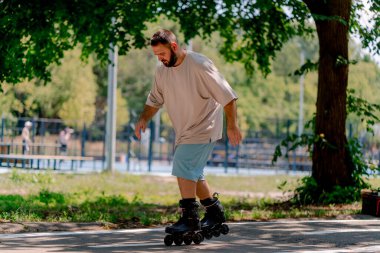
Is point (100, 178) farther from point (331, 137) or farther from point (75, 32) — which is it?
point (331, 137)

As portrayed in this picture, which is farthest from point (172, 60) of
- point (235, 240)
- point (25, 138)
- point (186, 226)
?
point (25, 138)

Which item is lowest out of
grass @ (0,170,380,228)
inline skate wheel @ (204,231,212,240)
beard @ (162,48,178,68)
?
grass @ (0,170,380,228)

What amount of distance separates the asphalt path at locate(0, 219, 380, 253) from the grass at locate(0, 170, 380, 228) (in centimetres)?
96

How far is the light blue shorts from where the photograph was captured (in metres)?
6.48

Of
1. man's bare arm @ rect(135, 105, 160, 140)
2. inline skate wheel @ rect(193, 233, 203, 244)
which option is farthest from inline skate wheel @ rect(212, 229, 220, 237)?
man's bare arm @ rect(135, 105, 160, 140)

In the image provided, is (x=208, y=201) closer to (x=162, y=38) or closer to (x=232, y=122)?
(x=232, y=122)

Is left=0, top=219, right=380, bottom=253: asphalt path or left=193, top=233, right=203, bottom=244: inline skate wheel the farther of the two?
left=193, top=233, right=203, bottom=244: inline skate wheel

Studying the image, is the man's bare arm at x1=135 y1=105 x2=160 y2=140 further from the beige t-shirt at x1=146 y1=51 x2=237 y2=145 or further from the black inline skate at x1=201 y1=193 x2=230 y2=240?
the black inline skate at x1=201 y1=193 x2=230 y2=240

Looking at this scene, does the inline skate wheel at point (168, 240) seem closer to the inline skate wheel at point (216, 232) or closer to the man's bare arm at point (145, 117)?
the inline skate wheel at point (216, 232)

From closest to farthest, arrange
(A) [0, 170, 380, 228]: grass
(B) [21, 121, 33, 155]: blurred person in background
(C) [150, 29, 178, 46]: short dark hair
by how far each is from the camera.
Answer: (C) [150, 29, 178, 46]: short dark hair → (A) [0, 170, 380, 228]: grass → (B) [21, 121, 33, 155]: blurred person in background

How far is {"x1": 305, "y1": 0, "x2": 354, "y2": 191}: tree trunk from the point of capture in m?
12.1

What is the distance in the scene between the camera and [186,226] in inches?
259

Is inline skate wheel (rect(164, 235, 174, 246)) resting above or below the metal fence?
below

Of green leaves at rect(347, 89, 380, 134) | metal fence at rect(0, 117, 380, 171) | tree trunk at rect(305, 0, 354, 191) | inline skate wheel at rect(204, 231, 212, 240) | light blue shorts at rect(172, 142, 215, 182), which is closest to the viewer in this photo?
light blue shorts at rect(172, 142, 215, 182)
